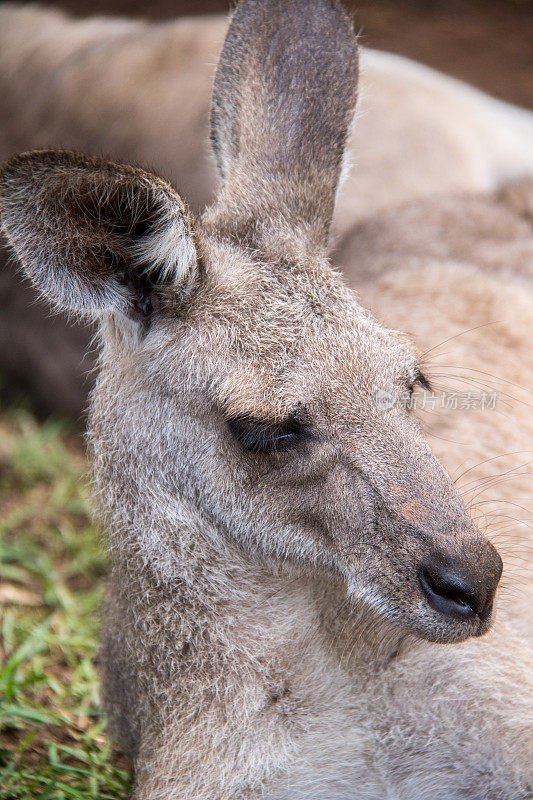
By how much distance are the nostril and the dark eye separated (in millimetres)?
541

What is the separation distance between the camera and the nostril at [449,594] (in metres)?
2.62

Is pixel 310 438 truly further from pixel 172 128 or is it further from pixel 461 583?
pixel 172 128

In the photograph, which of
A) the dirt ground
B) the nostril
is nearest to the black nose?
the nostril

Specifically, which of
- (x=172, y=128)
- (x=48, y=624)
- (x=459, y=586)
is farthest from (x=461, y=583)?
(x=172, y=128)

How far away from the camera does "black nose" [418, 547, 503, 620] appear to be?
262 cm

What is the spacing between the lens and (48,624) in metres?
4.57

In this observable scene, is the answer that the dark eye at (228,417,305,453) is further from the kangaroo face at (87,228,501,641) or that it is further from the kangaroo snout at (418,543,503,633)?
the kangaroo snout at (418,543,503,633)

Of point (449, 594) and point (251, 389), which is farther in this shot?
point (251, 389)

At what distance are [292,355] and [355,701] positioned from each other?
1101 mm

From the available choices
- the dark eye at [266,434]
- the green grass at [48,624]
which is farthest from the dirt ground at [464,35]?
the dark eye at [266,434]

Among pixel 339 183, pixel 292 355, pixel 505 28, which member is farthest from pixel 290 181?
pixel 505 28

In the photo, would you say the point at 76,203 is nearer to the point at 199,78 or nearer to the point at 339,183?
the point at 339,183

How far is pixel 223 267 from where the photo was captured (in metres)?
3.12

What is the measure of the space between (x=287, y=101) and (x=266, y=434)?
1.39m
